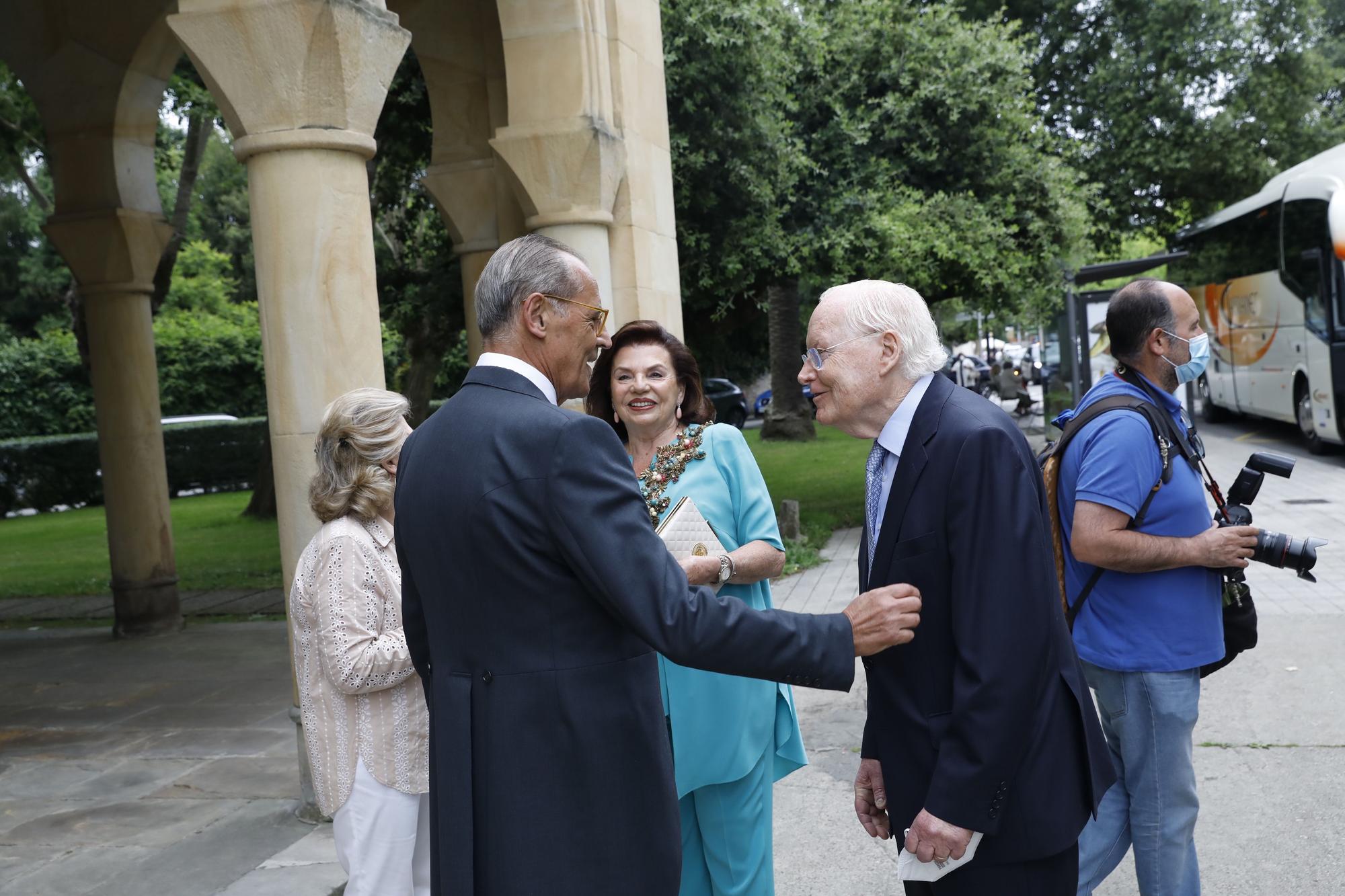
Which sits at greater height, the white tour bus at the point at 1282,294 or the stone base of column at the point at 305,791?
the white tour bus at the point at 1282,294

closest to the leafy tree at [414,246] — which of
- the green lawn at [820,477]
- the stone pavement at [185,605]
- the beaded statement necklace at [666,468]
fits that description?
the stone pavement at [185,605]

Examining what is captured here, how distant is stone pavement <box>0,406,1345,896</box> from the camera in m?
4.41

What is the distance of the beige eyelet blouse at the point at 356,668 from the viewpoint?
3.04 m

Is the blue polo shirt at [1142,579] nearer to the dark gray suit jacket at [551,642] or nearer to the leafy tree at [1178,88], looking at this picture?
the dark gray suit jacket at [551,642]

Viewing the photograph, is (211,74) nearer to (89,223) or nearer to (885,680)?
(885,680)

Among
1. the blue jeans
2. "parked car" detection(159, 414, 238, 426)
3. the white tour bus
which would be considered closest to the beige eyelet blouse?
the blue jeans

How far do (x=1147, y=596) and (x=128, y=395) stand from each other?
28.0 ft

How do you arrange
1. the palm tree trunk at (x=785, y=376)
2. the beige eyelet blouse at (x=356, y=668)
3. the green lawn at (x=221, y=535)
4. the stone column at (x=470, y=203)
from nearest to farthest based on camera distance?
the beige eyelet blouse at (x=356, y=668) < the stone column at (x=470, y=203) < the green lawn at (x=221, y=535) < the palm tree trunk at (x=785, y=376)

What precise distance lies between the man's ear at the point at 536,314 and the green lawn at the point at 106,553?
35.9 feet

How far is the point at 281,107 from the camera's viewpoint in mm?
4652

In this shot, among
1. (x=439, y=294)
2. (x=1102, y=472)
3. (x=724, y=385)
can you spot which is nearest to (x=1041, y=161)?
(x=439, y=294)

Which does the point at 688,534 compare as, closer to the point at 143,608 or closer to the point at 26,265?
the point at 143,608

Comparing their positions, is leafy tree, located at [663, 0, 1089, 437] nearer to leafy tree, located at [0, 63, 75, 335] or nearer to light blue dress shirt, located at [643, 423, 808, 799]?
light blue dress shirt, located at [643, 423, 808, 799]

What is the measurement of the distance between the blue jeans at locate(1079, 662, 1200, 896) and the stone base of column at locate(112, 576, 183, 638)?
332 inches
